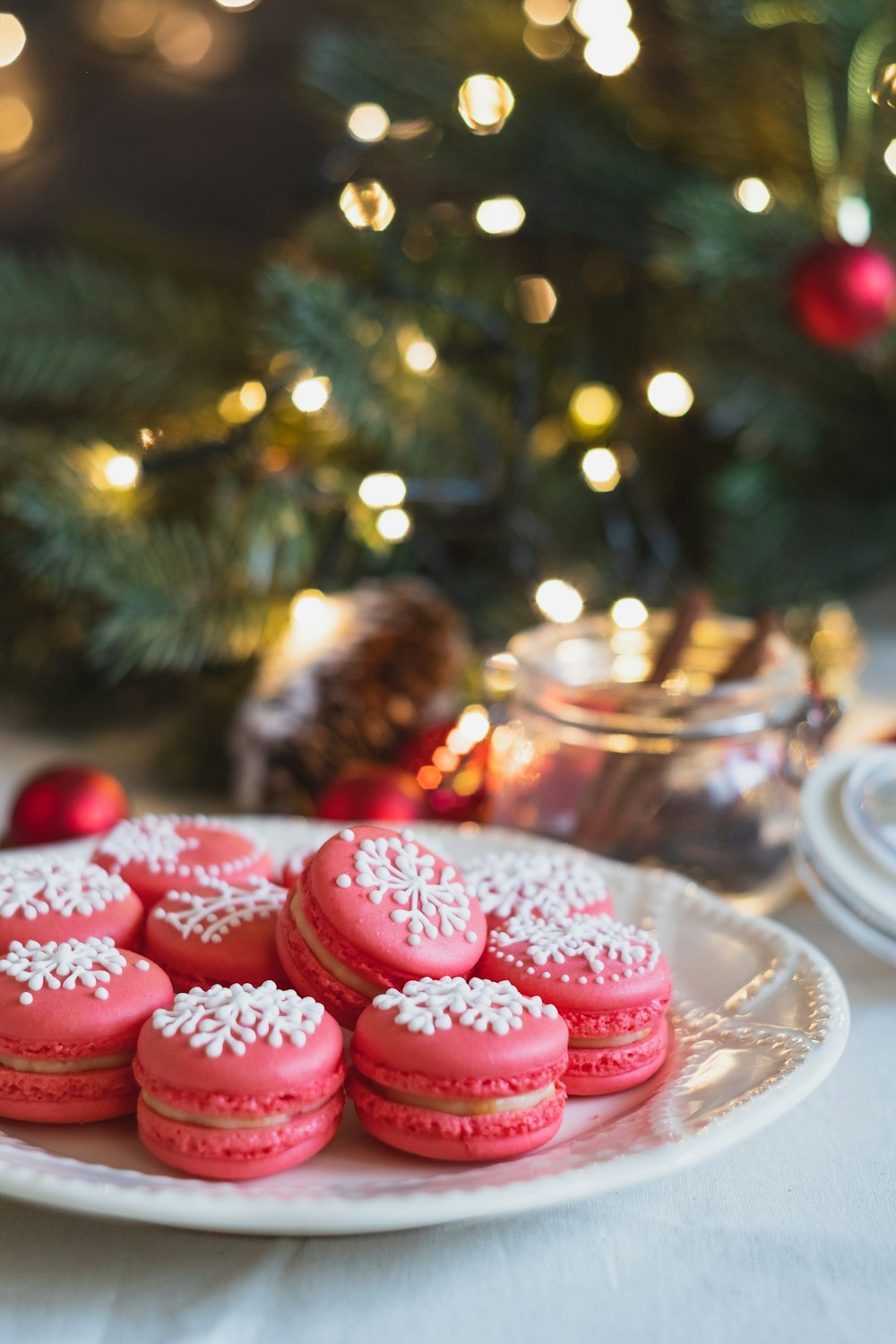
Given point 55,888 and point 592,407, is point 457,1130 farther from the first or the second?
point 592,407

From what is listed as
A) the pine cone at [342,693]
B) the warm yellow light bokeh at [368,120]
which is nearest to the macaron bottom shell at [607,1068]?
the pine cone at [342,693]

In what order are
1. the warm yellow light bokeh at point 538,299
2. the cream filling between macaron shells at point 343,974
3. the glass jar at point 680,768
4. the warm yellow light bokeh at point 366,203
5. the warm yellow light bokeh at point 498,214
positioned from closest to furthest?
the cream filling between macaron shells at point 343,974, the glass jar at point 680,768, the warm yellow light bokeh at point 366,203, the warm yellow light bokeh at point 498,214, the warm yellow light bokeh at point 538,299

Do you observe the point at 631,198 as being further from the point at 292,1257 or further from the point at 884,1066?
the point at 292,1257

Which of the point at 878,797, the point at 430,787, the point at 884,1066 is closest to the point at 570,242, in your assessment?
the point at 430,787

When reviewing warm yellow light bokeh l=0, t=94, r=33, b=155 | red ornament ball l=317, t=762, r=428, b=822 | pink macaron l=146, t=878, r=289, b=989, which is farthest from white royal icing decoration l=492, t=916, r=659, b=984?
warm yellow light bokeh l=0, t=94, r=33, b=155

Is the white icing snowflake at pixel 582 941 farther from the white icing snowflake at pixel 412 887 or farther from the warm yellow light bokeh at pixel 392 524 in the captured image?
the warm yellow light bokeh at pixel 392 524

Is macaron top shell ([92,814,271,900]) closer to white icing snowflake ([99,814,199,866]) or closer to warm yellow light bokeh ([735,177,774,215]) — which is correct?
white icing snowflake ([99,814,199,866])
